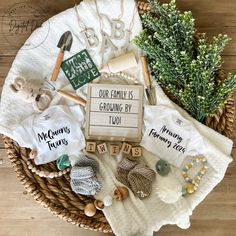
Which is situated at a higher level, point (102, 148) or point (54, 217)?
point (102, 148)

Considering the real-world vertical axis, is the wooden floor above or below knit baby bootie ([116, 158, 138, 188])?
below

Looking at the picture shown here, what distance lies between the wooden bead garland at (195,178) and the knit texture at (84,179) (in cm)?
21

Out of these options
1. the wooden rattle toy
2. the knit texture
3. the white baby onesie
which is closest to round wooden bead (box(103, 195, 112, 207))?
the knit texture

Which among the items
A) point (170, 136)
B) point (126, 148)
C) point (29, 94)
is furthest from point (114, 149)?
point (29, 94)

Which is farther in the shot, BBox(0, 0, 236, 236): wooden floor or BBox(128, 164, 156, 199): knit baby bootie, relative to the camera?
BBox(0, 0, 236, 236): wooden floor

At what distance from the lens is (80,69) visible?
1.13 metres

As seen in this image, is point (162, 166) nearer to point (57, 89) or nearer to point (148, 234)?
point (148, 234)

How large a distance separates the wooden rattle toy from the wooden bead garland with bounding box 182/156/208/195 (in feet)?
1.25

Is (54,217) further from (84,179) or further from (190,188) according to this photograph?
(190,188)

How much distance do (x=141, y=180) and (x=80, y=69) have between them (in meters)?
0.31

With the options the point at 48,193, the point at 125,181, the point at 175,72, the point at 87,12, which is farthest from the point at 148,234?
the point at 87,12

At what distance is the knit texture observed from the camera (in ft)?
3.43

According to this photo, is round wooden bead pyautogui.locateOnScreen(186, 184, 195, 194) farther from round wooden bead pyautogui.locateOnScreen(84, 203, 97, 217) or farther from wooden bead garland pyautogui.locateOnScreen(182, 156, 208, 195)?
round wooden bead pyautogui.locateOnScreen(84, 203, 97, 217)

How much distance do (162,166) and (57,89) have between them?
0.32m
